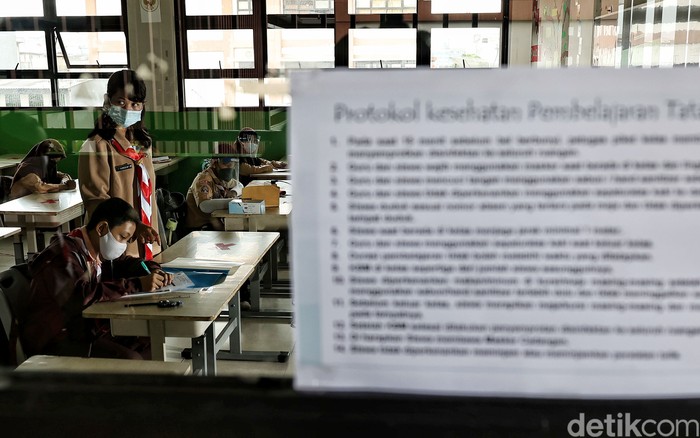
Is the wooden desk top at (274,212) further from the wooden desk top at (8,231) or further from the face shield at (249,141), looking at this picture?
the wooden desk top at (8,231)

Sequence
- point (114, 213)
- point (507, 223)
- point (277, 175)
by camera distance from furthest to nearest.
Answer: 1. point (114, 213)
2. point (277, 175)
3. point (507, 223)


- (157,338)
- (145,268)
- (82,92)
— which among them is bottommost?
(157,338)

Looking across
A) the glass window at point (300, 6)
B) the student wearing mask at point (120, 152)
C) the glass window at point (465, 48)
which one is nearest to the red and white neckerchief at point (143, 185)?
the student wearing mask at point (120, 152)

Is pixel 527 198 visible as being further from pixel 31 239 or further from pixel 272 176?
pixel 31 239

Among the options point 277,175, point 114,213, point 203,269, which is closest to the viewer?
point 277,175

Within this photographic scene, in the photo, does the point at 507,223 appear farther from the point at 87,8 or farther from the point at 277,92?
the point at 87,8

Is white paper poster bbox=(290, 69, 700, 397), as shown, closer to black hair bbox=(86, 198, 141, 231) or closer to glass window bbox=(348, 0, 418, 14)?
glass window bbox=(348, 0, 418, 14)

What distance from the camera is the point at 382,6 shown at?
58 cm

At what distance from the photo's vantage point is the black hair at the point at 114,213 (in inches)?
27.3

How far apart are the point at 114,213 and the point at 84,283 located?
0.12 meters

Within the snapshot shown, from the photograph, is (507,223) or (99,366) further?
(99,366)

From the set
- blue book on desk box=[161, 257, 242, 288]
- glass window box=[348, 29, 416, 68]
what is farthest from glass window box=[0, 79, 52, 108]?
glass window box=[348, 29, 416, 68]

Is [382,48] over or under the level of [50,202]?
over

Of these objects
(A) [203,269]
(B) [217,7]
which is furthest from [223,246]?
(B) [217,7]
